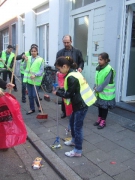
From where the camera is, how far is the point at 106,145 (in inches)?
153

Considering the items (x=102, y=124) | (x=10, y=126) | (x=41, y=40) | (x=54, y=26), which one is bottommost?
(x=102, y=124)

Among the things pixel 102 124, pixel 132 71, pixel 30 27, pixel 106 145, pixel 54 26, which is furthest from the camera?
pixel 30 27

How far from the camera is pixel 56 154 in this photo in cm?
359

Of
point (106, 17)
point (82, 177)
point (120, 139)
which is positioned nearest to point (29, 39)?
point (106, 17)

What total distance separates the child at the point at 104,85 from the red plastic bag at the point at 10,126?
1.84 meters

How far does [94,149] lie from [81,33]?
185 inches

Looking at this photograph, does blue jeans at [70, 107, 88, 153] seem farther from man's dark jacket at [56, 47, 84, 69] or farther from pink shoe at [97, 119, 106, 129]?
man's dark jacket at [56, 47, 84, 69]

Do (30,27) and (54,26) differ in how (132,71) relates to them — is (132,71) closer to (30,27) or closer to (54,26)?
(54,26)

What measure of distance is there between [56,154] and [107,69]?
1952mm

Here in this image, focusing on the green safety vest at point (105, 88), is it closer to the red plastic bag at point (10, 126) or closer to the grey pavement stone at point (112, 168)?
the grey pavement stone at point (112, 168)

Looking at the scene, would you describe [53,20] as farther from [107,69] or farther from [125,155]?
[125,155]

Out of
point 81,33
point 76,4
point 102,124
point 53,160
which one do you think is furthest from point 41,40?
point 53,160

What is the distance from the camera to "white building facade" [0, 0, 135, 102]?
18.1ft

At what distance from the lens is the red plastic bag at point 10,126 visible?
3.38m
